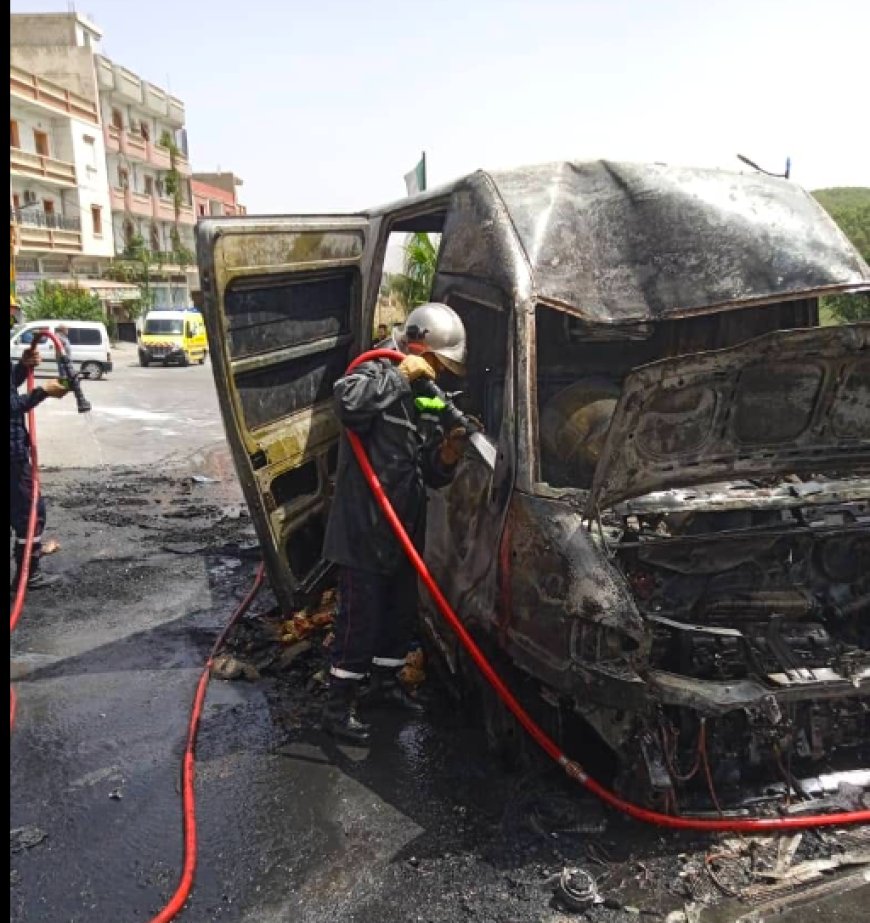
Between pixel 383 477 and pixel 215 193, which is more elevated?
pixel 215 193

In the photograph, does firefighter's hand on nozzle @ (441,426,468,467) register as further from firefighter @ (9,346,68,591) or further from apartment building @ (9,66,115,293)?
apartment building @ (9,66,115,293)

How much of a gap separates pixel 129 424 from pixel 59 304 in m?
18.5

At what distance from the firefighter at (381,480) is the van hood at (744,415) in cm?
88

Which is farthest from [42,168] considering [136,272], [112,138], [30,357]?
[30,357]

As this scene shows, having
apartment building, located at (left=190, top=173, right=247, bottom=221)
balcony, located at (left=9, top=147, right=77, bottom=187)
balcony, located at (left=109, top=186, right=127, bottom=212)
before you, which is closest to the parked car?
balcony, located at (left=9, top=147, right=77, bottom=187)

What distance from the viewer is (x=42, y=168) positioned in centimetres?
3584

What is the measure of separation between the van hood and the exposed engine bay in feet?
Answer: 0.67

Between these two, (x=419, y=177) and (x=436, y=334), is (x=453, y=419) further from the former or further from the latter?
(x=419, y=177)

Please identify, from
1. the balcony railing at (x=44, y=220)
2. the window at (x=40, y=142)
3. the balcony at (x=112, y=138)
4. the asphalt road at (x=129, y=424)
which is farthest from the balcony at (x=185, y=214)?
the asphalt road at (x=129, y=424)

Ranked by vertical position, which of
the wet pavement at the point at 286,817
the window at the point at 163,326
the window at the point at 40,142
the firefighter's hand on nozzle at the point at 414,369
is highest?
the window at the point at 40,142

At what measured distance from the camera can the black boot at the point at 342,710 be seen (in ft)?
12.4

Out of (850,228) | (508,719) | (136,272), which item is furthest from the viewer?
(136,272)

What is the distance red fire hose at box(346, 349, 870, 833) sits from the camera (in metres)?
2.89

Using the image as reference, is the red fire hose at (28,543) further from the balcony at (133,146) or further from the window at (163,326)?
the balcony at (133,146)
